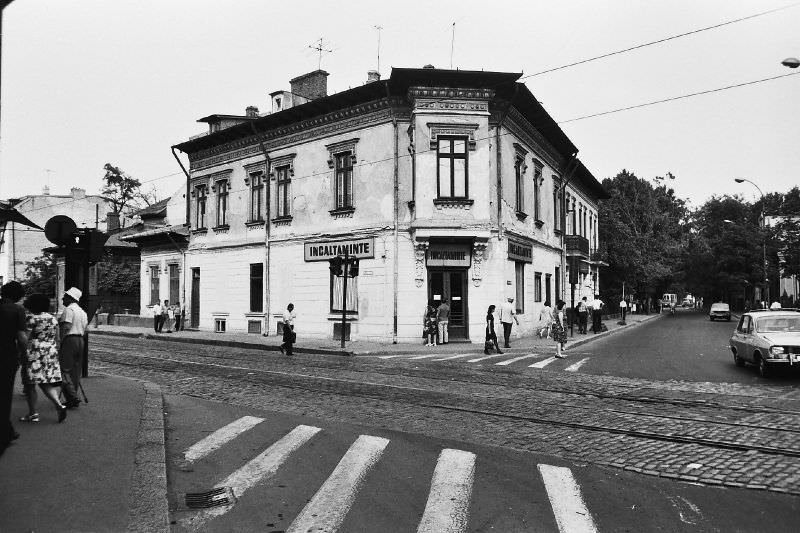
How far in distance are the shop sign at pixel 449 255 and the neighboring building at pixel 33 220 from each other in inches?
1735

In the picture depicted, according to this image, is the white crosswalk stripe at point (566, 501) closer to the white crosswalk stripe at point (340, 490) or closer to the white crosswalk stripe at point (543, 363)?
the white crosswalk stripe at point (340, 490)

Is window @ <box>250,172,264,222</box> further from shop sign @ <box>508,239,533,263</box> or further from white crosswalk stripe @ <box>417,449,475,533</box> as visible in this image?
white crosswalk stripe @ <box>417,449,475,533</box>

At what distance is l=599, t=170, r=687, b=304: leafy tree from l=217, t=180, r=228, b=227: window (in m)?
28.4

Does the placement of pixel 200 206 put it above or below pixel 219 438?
above

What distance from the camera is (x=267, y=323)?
89.1 feet

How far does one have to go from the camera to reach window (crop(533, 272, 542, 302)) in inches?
1056

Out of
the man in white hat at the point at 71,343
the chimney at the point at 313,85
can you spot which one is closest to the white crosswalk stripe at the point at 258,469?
the man in white hat at the point at 71,343

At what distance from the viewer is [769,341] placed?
1327 cm

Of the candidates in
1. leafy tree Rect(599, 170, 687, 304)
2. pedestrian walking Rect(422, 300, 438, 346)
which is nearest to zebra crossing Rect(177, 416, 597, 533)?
pedestrian walking Rect(422, 300, 438, 346)

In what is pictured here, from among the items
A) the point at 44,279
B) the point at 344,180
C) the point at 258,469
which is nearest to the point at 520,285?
the point at 344,180

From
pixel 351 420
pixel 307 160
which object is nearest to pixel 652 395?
pixel 351 420

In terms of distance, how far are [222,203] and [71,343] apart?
72.0ft

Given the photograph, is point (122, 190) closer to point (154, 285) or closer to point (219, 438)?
point (154, 285)

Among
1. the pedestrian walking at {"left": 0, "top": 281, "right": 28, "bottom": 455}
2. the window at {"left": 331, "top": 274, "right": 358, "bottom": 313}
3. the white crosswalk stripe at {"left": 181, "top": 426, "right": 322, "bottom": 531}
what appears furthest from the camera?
the window at {"left": 331, "top": 274, "right": 358, "bottom": 313}
